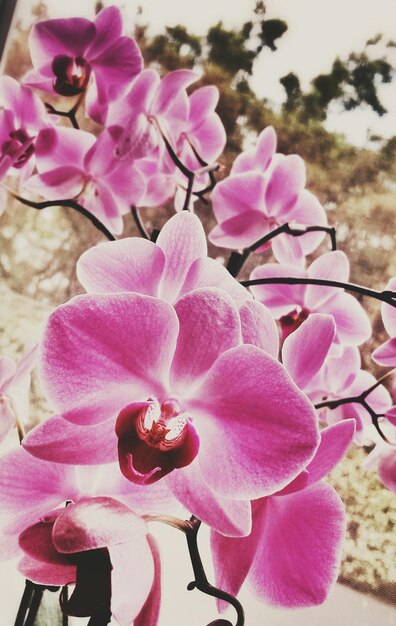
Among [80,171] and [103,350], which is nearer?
[103,350]

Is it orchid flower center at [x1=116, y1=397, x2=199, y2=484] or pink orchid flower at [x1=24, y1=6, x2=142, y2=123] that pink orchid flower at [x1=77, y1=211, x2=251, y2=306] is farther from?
pink orchid flower at [x1=24, y1=6, x2=142, y2=123]

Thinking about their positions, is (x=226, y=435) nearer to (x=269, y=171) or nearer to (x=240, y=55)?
(x=269, y=171)

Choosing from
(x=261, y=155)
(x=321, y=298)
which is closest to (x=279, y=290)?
(x=321, y=298)

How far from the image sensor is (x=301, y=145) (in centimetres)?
84

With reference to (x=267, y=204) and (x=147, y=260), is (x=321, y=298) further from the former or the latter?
(x=147, y=260)

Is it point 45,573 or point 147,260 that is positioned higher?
point 147,260

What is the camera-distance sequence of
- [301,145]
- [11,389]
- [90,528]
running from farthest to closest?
[301,145]
[11,389]
[90,528]

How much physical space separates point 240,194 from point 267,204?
1.1 inches

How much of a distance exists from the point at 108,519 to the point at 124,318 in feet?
0.27

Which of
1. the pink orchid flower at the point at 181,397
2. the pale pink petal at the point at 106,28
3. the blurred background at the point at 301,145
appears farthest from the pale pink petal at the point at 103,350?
the blurred background at the point at 301,145

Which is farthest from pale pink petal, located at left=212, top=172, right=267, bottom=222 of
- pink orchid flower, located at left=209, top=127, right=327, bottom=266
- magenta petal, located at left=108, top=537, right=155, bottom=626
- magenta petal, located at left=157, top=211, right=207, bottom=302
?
magenta petal, located at left=108, top=537, right=155, bottom=626

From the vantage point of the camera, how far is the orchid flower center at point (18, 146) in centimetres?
51

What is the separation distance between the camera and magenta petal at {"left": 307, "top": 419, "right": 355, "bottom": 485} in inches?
10.3

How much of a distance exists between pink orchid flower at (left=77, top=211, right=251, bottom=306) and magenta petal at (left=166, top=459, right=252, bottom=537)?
0.09 m
